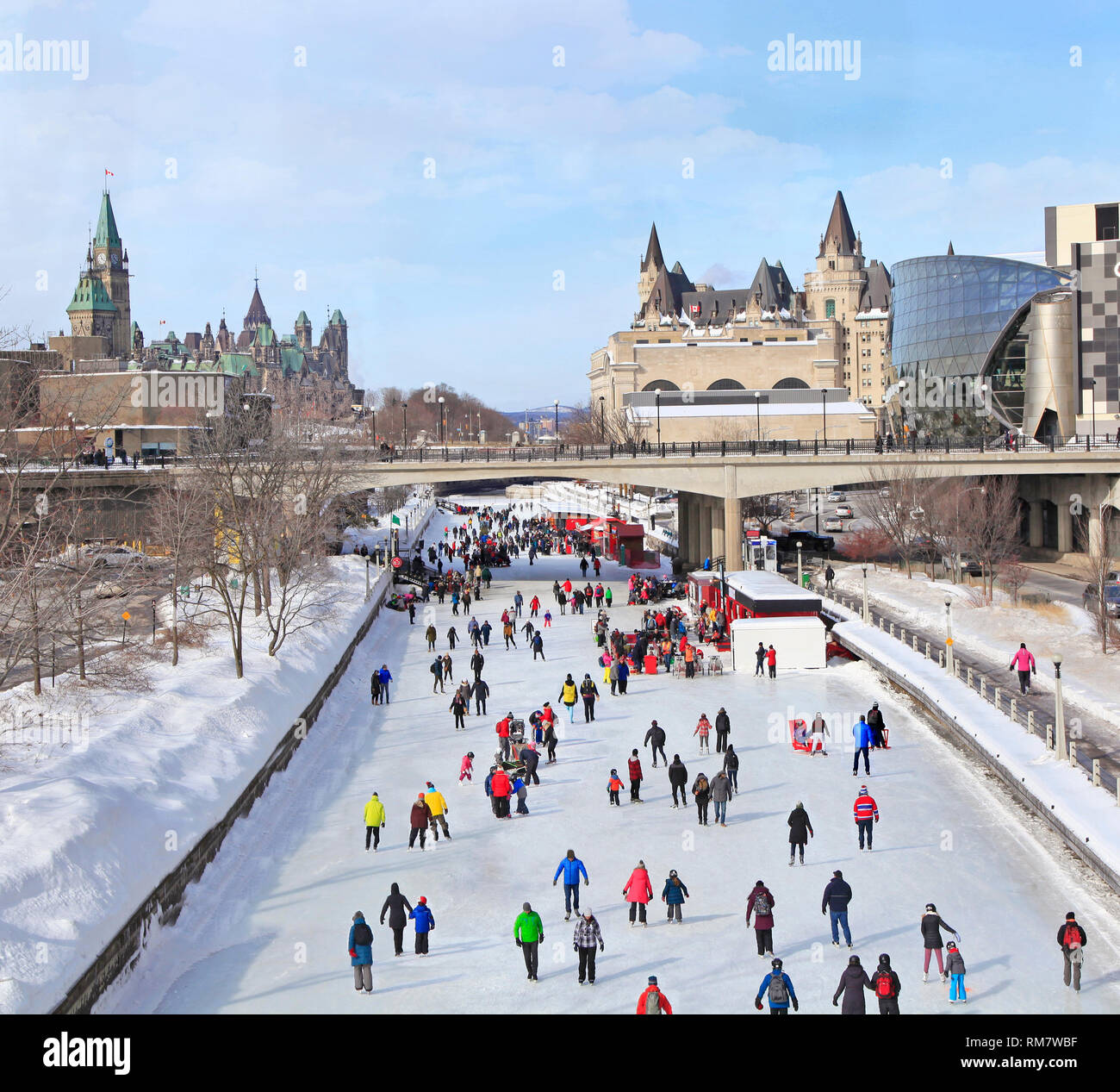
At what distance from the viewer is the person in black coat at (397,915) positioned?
510 inches

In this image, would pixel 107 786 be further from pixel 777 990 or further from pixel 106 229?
pixel 106 229

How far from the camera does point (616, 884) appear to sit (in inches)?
598

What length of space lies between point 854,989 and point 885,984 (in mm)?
278

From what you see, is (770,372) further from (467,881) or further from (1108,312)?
(467,881)

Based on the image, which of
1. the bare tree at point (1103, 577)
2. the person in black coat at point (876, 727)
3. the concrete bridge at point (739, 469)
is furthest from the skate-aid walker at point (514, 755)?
the concrete bridge at point (739, 469)

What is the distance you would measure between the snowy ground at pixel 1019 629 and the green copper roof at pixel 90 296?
149 m

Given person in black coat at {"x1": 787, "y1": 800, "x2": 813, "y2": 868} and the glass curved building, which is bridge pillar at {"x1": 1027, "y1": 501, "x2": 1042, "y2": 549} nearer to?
the glass curved building

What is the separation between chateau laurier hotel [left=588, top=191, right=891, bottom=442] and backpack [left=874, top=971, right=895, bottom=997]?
64.6 metres

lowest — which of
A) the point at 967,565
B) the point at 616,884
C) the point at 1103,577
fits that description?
the point at 616,884

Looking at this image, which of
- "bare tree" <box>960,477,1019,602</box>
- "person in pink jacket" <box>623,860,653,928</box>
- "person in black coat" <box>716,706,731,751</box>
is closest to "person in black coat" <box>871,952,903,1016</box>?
"person in pink jacket" <box>623,860,653,928</box>

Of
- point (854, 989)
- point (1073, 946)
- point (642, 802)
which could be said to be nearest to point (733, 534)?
point (642, 802)

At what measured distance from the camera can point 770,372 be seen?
384 feet

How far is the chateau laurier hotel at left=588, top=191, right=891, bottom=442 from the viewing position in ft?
282

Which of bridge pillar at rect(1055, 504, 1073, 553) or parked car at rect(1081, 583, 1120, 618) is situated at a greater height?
bridge pillar at rect(1055, 504, 1073, 553)
